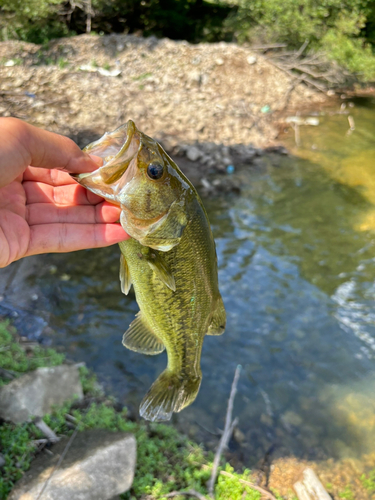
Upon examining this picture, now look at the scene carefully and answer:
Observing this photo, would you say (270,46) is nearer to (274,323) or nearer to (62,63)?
(62,63)

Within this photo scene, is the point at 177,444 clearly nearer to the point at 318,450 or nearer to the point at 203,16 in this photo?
the point at 318,450

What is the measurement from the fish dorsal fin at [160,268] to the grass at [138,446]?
310 centimetres

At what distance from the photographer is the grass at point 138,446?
4129mm

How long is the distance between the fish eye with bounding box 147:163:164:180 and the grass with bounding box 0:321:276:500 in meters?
3.58

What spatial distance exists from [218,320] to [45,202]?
142 cm

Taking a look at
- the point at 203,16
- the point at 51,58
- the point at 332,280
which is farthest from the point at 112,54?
the point at 332,280

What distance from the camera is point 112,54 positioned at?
1628 cm

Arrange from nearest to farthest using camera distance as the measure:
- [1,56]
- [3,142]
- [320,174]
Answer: [3,142] → [320,174] → [1,56]

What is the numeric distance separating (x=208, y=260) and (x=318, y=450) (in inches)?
176

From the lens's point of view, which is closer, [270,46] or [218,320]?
[218,320]

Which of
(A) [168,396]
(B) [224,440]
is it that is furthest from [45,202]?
(B) [224,440]

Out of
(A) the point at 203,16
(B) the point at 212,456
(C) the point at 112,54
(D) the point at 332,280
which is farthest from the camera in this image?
(A) the point at 203,16

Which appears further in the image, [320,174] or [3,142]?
[320,174]

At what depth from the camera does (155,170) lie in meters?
2.01
